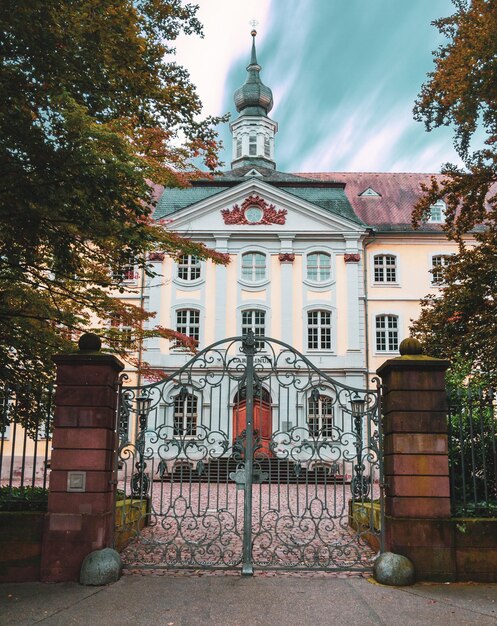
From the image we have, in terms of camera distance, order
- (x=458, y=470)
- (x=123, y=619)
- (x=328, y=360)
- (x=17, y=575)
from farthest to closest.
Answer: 1. (x=328, y=360)
2. (x=458, y=470)
3. (x=17, y=575)
4. (x=123, y=619)

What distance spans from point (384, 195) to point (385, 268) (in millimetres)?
5509

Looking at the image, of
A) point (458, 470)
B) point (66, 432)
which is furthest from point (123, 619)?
point (458, 470)

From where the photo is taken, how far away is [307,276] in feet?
89.5

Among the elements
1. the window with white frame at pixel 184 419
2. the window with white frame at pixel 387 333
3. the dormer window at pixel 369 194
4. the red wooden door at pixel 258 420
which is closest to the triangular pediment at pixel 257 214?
the window with white frame at pixel 387 333

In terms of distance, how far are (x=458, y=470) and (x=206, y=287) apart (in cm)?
1950

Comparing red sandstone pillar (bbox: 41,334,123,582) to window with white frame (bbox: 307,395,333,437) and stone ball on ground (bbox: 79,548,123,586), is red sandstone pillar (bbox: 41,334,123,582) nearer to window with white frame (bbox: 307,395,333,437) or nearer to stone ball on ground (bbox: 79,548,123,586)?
stone ball on ground (bbox: 79,548,123,586)

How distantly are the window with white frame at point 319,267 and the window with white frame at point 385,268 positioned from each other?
7.71ft

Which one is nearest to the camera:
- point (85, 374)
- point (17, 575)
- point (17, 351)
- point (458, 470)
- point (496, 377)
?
point (17, 575)

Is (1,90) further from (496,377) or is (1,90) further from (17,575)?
(496,377)

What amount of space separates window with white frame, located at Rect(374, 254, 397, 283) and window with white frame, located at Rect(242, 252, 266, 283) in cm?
503

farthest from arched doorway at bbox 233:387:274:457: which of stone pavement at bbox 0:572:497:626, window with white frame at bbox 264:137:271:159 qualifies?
window with white frame at bbox 264:137:271:159

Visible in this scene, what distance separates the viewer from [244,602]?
20.2 ft

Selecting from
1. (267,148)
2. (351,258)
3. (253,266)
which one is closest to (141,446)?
(253,266)

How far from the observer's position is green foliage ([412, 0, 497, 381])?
1050cm
